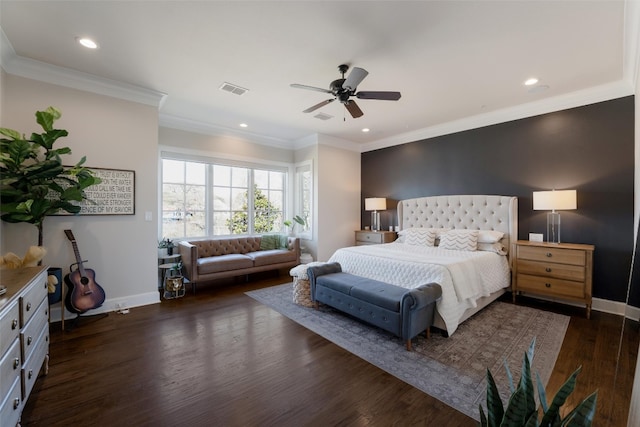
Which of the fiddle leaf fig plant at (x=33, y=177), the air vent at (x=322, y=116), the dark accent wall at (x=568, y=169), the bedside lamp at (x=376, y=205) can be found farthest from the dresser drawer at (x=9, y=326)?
the dark accent wall at (x=568, y=169)

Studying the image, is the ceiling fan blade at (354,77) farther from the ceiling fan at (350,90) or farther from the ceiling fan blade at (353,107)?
the ceiling fan blade at (353,107)

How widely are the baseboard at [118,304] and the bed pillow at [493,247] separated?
15.7 feet

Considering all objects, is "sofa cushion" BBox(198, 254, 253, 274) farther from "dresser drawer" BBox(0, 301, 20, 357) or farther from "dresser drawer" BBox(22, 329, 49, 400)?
"dresser drawer" BBox(0, 301, 20, 357)

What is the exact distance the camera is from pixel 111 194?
345 centimetres

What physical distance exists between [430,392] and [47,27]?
4398 millimetres

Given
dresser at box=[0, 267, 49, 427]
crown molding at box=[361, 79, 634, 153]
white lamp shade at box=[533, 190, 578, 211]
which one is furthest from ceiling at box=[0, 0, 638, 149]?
dresser at box=[0, 267, 49, 427]

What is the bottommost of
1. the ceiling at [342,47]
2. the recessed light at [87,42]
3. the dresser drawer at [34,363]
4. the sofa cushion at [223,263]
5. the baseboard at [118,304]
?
the baseboard at [118,304]

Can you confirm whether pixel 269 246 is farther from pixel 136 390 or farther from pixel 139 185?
pixel 136 390

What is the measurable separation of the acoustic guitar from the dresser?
1.02m

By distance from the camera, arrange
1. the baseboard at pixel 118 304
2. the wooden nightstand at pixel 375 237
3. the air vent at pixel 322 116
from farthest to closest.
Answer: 1. the wooden nightstand at pixel 375 237
2. the air vent at pixel 322 116
3. the baseboard at pixel 118 304

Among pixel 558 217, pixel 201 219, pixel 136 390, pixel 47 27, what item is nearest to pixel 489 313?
pixel 558 217

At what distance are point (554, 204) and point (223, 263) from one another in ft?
15.9

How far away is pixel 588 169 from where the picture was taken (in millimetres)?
3592

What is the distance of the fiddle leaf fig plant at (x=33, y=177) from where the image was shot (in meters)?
2.64
